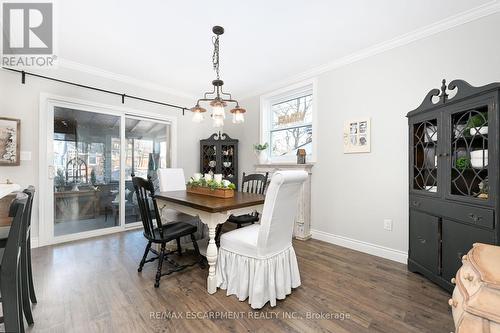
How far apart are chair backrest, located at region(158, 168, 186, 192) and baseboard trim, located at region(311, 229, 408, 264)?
7.11ft

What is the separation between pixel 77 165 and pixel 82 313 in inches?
98.5

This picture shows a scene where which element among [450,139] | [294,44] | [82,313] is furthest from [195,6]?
[82,313]

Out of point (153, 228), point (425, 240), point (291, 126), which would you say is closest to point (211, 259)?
point (153, 228)

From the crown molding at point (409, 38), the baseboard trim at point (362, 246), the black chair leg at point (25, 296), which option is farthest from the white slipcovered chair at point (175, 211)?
the crown molding at point (409, 38)

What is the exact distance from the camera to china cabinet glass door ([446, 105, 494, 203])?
1734 millimetres

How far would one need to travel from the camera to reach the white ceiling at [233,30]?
2.09 metres

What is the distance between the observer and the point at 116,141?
3.78 meters

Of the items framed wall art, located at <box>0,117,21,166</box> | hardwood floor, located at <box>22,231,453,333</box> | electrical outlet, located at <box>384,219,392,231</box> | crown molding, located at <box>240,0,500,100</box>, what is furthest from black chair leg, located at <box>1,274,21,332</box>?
crown molding, located at <box>240,0,500,100</box>

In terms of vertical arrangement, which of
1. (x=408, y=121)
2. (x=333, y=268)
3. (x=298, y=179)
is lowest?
(x=333, y=268)

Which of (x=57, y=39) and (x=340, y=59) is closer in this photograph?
(x=57, y=39)

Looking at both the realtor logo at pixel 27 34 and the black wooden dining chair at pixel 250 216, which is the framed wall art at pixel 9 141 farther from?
the black wooden dining chair at pixel 250 216

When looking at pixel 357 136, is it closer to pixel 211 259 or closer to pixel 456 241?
pixel 456 241

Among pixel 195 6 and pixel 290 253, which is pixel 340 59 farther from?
pixel 290 253

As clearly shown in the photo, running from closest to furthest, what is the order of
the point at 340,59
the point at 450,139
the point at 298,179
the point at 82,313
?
the point at 82,313, the point at 298,179, the point at 450,139, the point at 340,59
